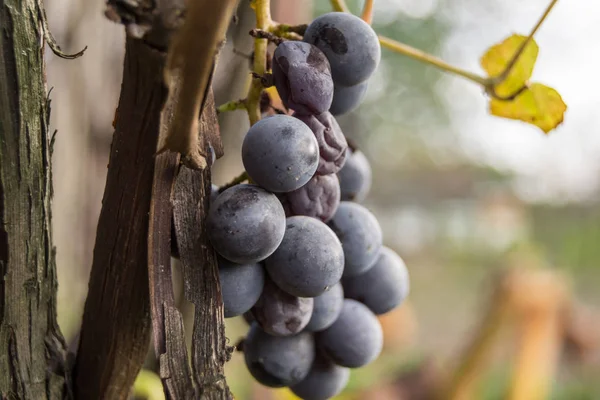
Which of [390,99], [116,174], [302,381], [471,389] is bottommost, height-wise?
[390,99]

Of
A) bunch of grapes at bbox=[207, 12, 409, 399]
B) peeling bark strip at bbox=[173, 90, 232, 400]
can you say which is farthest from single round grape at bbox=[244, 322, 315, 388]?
peeling bark strip at bbox=[173, 90, 232, 400]

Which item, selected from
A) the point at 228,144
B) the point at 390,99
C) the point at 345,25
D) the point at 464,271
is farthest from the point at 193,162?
the point at 390,99

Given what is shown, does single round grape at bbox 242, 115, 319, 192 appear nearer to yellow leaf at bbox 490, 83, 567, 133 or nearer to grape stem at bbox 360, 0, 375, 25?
grape stem at bbox 360, 0, 375, 25

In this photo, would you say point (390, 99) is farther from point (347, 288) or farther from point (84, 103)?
point (347, 288)

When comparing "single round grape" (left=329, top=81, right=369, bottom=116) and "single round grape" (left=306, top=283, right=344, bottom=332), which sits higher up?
"single round grape" (left=329, top=81, right=369, bottom=116)

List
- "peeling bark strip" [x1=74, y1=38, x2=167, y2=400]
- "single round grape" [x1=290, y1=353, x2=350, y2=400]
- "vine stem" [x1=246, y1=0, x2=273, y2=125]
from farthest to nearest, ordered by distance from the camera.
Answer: "single round grape" [x1=290, y1=353, x2=350, y2=400], "vine stem" [x1=246, y1=0, x2=273, y2=125], "peeling bark strip" [x1=74, y1=38, x2=167, y2=400]
